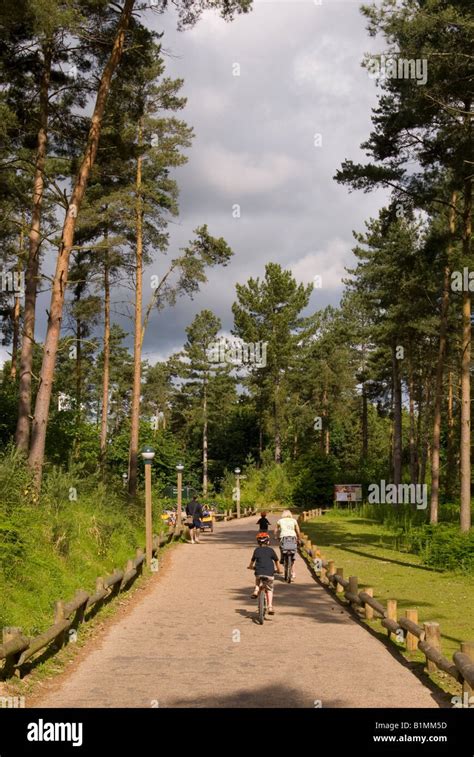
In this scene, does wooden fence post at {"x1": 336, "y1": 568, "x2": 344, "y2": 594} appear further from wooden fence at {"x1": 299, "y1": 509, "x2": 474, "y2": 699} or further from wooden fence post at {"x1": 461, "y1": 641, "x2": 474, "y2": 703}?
wooden fence post at {"x1": 461, "y1": 641, "x2": 474, "y2": 703}

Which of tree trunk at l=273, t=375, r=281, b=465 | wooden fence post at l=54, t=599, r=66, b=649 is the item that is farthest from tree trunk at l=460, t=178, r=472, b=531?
tree trunk at l=273, t=375, r=281, b=465

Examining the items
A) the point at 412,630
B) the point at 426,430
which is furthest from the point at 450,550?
the point at 426,430

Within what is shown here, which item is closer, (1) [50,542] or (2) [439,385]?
(1) [50,542]

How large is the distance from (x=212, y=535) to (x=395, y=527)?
28.6 ft

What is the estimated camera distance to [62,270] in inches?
645

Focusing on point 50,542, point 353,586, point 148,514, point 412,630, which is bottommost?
point 353,586

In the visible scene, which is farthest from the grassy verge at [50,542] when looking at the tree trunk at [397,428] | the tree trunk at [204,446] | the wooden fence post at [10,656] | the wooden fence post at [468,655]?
the tree trunk at [204,446]

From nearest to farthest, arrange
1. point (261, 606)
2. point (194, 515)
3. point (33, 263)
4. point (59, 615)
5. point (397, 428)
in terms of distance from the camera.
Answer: point (59, 615), point (261, 606), point (33, 263), point (194, 515), point (397, 428)

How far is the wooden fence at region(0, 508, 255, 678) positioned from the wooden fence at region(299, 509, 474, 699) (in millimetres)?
4573

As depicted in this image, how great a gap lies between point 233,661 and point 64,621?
2.30m

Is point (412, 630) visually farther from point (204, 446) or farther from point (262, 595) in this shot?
point (204, 446)

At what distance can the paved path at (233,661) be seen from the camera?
7.46 meters

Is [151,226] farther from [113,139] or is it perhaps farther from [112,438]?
[112,438]

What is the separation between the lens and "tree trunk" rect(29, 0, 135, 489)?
51.7ft
